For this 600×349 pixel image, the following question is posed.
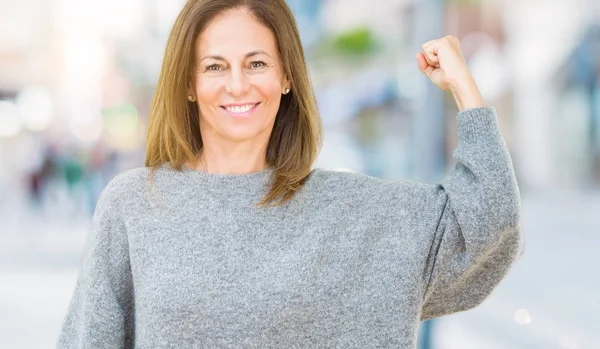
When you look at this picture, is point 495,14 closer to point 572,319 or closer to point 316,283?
point 572,319

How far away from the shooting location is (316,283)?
1396 millimetres

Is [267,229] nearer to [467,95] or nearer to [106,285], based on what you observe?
[106,285]

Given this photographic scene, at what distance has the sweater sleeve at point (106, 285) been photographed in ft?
4.72

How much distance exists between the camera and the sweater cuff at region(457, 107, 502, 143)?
1.34m

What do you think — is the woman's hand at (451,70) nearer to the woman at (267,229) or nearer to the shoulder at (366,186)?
the woman at (267,229)

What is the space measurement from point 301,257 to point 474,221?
29cm

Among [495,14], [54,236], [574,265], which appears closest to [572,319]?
[574,265]

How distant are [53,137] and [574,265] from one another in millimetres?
6298

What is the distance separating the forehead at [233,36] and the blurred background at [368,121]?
4.08 ft

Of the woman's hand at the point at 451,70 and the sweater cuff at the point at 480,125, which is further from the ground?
the woman's hand at the point at 451,70

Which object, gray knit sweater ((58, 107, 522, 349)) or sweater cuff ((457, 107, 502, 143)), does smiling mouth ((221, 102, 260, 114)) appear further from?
sweater cuff ((457, 107, 502, 143))

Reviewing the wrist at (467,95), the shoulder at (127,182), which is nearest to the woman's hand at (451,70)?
the wrist at (467,95)

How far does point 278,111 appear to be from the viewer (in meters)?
1.59

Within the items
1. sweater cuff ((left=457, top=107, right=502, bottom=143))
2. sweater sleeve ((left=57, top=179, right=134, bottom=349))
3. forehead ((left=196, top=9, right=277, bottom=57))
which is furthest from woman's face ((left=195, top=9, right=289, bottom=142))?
sweater cuff ((left=457, top=107, right=502, bottom=143))
